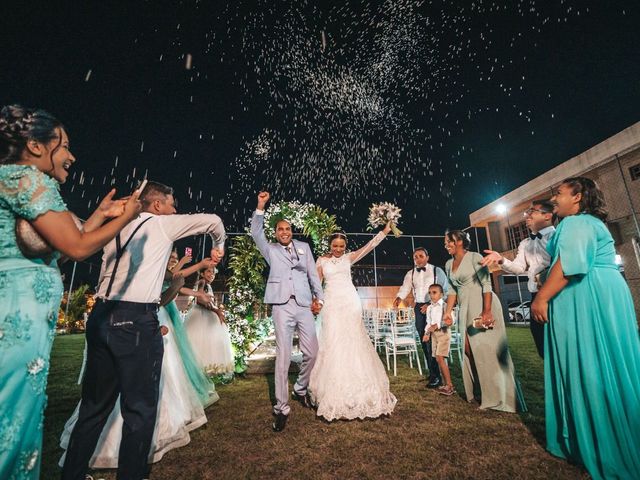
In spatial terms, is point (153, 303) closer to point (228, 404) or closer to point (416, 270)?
point (228, 404)

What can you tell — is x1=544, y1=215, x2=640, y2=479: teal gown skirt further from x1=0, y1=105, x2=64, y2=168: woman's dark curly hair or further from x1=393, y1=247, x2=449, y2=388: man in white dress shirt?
x1=0, y1=105, x2=64, y2=168: woman's dark curly hair

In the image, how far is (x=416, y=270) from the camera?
6305mm

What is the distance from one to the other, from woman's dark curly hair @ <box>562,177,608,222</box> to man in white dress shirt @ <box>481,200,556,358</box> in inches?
38.2

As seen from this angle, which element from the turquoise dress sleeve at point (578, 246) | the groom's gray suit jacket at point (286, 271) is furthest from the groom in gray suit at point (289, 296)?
the turquoise dress sleeve at point (578, 246)

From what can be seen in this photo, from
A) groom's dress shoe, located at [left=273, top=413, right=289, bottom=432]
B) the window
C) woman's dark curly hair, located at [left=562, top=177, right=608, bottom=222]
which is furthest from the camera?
the window

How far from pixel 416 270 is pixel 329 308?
2.56 meters

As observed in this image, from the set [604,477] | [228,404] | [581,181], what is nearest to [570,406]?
[604,477]

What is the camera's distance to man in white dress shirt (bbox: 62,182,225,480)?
6.52 feet

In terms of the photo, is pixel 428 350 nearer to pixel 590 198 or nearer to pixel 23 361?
pixel 590 198

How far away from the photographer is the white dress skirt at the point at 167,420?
285cm

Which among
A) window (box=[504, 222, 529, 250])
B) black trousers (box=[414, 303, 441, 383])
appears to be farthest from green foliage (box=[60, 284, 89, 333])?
window (box=[504, 222, 529, 250])

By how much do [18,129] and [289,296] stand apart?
3.16 meters

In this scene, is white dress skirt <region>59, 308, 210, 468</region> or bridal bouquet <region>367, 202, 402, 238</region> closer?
white dress skirt <region>59, 308, 210, 468</region>

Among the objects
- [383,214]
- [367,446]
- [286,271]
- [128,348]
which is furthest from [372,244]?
[128,348]
